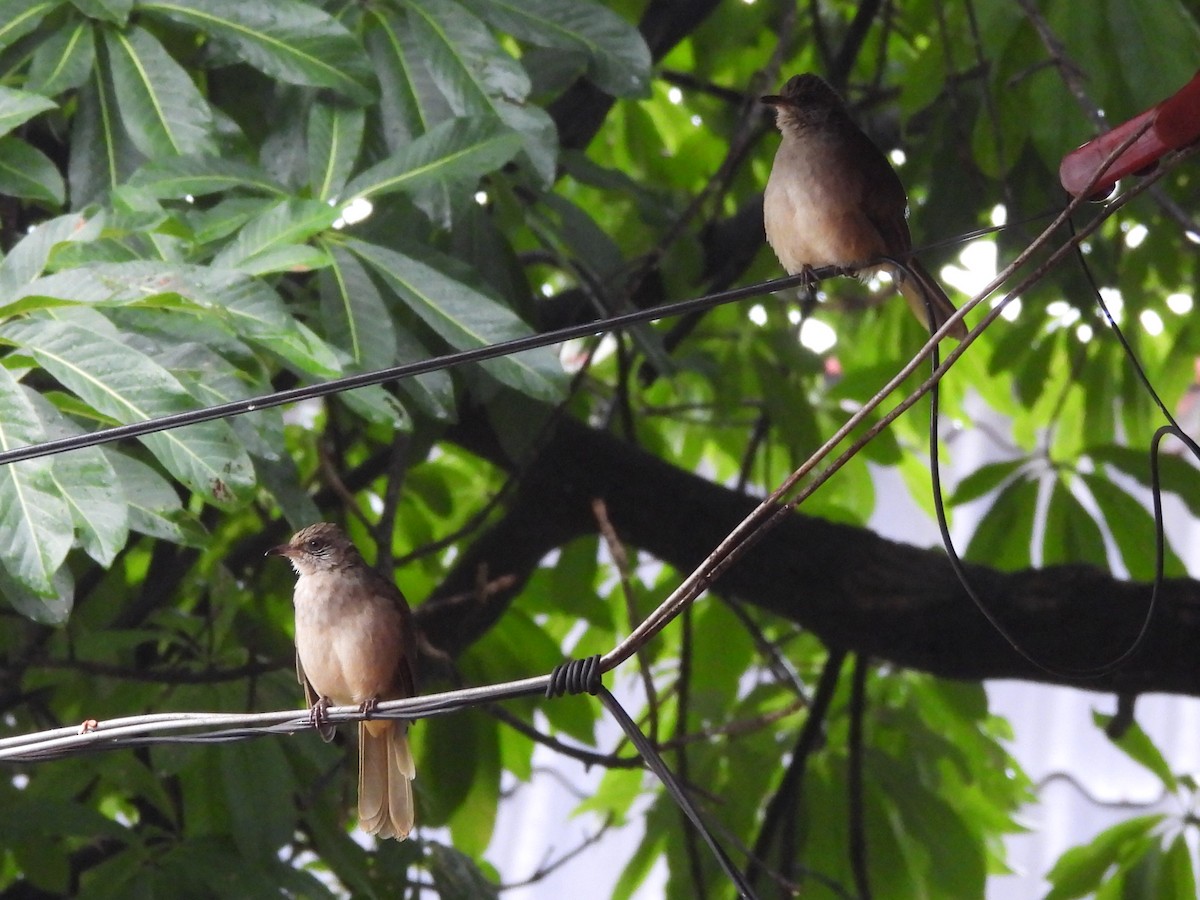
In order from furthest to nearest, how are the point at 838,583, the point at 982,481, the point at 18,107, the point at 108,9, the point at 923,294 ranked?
the point at 982,481 → the point at 838,583 → the point at 923,294 → the point at 108,9 → the point at 18,107

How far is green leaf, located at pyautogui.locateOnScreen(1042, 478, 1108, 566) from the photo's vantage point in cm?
485

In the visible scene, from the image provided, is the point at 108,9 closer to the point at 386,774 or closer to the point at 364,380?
the point at 364,380

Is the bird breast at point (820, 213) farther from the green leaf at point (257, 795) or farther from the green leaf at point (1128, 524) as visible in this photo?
the green leaf at point (1128, 524)

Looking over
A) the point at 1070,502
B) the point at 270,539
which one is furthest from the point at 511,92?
the point at 1070,502

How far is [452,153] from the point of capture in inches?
115

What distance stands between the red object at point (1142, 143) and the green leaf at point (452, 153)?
1.10 meters

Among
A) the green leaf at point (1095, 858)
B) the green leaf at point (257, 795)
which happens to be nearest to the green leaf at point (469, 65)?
the green leaf at point (257, 795)

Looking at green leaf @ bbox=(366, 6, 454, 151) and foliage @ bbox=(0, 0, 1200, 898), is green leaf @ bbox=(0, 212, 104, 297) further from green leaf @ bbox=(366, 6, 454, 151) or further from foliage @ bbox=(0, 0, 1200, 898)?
green leaf @ bbox=(366, 6, 454, 151)

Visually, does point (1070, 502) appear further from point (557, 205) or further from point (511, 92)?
point (511, 92)

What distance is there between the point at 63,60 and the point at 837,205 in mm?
1590

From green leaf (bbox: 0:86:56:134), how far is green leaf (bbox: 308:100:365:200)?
57 cm

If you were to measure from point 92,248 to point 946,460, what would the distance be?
12.9ft

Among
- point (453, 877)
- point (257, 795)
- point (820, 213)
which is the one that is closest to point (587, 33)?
point (820, 213)

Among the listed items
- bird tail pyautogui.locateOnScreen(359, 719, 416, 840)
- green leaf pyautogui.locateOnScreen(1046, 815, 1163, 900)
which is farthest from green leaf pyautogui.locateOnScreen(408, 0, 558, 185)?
green leaf pyautogui.locateOnScreen(1046, 815, 1163, 900)
